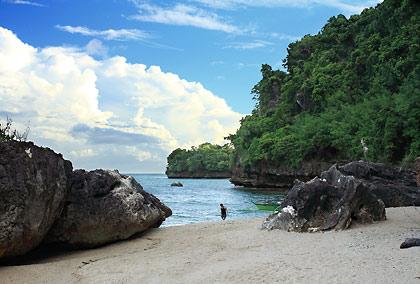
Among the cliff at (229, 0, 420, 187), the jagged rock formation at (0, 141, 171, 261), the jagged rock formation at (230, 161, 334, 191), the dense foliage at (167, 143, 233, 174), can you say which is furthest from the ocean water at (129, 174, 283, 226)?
the dense foliage at (167, 143, 233, 174)

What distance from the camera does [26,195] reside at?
529 inches

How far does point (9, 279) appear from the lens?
12.1 metres

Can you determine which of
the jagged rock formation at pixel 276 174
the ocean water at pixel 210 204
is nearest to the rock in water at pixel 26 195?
the ocean water at pixel 210 204

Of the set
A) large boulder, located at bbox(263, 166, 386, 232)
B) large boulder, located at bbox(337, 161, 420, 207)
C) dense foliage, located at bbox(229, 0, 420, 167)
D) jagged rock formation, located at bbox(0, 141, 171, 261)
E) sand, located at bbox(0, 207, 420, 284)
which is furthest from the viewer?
dense foliage, located at bbox(229, 0, 420, 167)

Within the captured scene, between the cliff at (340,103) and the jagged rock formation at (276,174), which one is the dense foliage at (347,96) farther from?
the jagged rock formation at (276,174)

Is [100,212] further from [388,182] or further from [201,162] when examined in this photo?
[201,162]

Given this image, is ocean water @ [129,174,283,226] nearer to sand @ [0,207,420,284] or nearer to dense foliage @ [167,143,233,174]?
sand @ [0,207,420,284]

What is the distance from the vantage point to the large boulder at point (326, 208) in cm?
1593

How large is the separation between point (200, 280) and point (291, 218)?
677 cm

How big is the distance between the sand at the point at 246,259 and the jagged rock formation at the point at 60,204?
2.05 feet

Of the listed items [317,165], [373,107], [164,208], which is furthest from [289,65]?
[164,208]

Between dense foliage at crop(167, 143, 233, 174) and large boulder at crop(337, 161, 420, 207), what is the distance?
137 metres

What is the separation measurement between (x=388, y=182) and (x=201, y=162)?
143249 millimetres

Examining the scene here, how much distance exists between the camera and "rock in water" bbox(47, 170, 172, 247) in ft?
51.2
